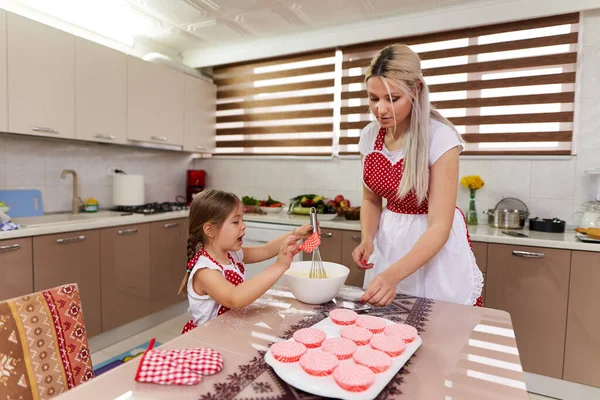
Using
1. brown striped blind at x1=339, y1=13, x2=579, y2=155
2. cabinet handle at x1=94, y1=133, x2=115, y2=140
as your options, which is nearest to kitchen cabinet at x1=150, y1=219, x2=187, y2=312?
cabinet handle at x1=94, y1=133, x2=115, y2=140

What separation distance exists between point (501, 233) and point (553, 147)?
75 centimetres

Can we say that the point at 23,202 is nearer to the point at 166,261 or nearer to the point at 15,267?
the point at 15,267

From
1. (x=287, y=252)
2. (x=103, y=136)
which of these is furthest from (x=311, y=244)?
(x=103, y=136)

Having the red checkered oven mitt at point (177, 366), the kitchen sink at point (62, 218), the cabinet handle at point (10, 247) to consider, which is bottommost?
the cabinet handle at point (10, 247)

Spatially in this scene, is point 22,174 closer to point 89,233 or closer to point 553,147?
point 89,233

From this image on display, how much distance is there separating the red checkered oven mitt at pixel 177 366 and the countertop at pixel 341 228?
5.61 feet

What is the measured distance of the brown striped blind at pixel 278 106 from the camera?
10.4 ft

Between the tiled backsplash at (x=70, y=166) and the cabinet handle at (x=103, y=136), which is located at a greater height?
the cabinet handle at (x=103, y=136)

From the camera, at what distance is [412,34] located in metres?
2.72

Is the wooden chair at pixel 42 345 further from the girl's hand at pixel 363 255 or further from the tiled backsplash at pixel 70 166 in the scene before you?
the tiled backsplash at pixel 70 166

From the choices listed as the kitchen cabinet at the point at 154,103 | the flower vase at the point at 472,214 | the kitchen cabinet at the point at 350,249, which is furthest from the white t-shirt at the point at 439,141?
the kitchen cabinet at the point at 154,103

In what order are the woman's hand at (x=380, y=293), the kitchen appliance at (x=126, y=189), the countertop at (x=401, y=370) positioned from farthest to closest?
1. the kitchen appliance at (x=126, y=189)
2. the woman's hand at (x=380, y=293)
3. the countertop at (x=401, y=370)

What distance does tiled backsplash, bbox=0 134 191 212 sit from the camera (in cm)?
241

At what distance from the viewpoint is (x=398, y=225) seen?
1.40 m
